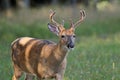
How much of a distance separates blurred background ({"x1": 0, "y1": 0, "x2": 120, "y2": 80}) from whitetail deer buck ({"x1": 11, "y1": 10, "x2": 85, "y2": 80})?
2.91 ft

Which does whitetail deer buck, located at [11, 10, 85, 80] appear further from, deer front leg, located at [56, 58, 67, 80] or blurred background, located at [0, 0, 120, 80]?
blurred background, located at [0, 0, 120, 80]

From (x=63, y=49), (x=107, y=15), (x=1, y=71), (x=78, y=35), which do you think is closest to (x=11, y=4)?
(x=107, y=15)

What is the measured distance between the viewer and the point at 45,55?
10953mm

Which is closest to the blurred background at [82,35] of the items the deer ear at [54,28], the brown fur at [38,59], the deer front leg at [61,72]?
the brown fur at [38,59]

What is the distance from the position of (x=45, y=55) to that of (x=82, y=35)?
14.6 meters

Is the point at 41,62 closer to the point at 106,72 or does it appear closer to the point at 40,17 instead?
the point at 106,72

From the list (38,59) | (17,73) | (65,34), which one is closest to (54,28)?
(65,34)

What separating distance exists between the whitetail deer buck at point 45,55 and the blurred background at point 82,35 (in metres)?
0.89

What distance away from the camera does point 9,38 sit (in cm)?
2308

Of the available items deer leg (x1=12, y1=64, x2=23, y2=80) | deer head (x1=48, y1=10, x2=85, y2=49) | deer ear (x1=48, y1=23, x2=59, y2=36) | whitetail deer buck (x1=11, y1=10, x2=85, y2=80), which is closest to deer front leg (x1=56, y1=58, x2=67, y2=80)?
whitetail deer buck (x1=11, y1=10, x2=85, y2=80)

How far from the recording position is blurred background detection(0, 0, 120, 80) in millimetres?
13000

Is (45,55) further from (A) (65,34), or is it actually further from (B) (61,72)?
(A) (65,34)

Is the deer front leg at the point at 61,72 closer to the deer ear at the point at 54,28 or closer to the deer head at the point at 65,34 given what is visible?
the deer head at the point at 65,34

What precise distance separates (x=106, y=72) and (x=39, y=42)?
1.94m
